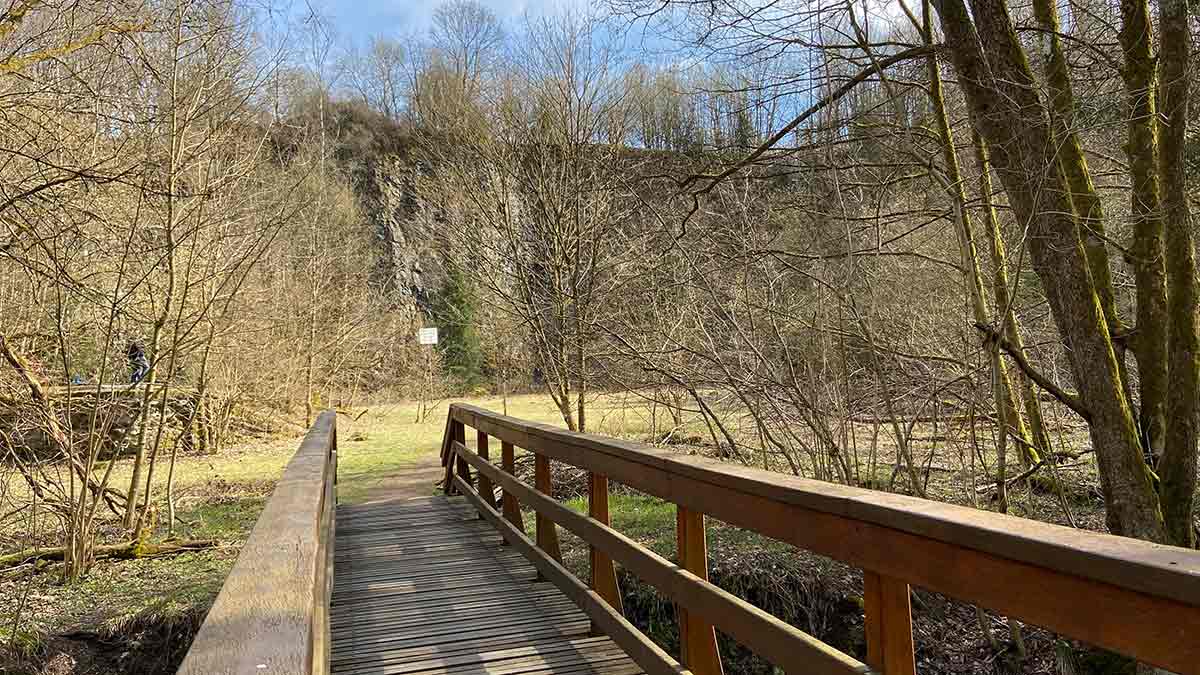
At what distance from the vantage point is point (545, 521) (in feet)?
16.3

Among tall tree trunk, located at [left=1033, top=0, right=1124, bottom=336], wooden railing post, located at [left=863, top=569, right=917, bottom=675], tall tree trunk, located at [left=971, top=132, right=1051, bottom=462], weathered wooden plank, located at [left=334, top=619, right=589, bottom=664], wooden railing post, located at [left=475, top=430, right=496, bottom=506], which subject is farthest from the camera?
wooden railing post, located at [left=475, top=430, right=496, bottom=506]

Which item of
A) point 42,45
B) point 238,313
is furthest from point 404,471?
A: point 42,45

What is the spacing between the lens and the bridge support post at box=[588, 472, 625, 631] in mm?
3881

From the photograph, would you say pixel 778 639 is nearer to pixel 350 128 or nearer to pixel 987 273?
pixel 987 273

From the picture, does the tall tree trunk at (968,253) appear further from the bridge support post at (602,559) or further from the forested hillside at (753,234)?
the bridge support post at (602,559)

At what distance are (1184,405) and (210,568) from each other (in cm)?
732

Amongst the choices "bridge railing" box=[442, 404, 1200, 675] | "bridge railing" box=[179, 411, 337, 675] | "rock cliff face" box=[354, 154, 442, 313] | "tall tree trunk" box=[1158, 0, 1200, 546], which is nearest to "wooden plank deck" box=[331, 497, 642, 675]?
"bridge railing" box=[442, 404, 1200, 675]

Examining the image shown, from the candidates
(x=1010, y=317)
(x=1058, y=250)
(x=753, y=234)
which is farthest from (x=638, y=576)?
(x=753, y=234)

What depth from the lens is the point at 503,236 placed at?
1341 cm

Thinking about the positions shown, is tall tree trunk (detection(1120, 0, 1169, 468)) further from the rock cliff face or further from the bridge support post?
the rock cliff face

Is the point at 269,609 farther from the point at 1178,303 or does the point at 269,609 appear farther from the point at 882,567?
the point at 1178,303

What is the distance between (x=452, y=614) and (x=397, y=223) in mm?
33565

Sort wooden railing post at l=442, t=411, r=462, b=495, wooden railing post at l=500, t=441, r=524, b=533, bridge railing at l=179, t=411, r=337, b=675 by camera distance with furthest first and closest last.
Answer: wooden railing post at l=442, t=411, r=462, b=495
wooden railing post at l=500, t=441, r=524, b=533
bridge railing at l=179, t=411, r=337, b=675

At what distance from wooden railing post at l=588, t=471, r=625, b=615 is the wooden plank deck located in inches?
7.4
